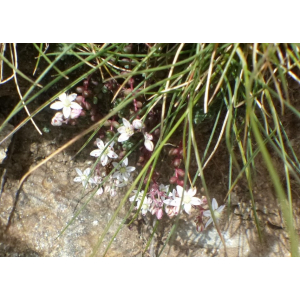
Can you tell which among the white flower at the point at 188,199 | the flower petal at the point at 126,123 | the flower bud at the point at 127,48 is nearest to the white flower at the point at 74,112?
the flower petal at the point at 126,123

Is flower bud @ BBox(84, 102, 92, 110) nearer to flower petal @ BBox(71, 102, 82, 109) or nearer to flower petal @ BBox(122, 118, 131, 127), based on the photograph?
flower petal @ BBox(71, 102, 82, 109)

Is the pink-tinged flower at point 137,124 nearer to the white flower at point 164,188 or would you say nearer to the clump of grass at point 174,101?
the clump of grass at point 174,101

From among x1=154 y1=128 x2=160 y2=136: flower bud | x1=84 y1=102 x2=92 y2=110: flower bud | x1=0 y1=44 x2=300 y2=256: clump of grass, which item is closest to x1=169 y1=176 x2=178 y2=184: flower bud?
x1=0 y1=44 x2=300 y2=256: clump of grass

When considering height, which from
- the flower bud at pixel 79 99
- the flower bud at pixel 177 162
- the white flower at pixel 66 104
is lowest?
the flower bud at pixel 177 162

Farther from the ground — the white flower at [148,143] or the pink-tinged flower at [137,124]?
A: the pink-tinged flower at [137,124]

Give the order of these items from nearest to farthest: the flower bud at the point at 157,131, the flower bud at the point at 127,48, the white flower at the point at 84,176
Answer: the flower bud at the point at 127,48 → the flower bud at the point at 157,131 → the white flower at the point at 84,176

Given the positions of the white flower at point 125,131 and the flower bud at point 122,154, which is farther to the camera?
the flower bud at point 122,154

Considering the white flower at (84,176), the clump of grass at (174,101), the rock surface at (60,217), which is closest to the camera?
the clump of grass at (174,101)

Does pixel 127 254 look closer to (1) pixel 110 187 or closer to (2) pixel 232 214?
(1) pixel 110 187

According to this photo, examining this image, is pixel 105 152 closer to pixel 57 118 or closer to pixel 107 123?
pixel 107 123

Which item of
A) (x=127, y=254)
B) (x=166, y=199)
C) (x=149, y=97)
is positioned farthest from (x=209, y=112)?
(x=127, y=254)
